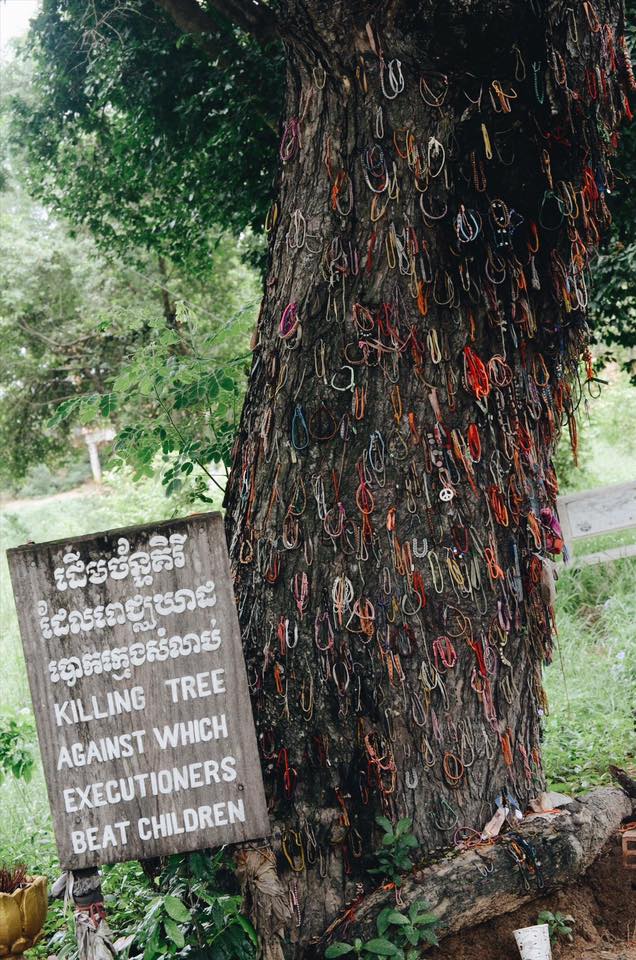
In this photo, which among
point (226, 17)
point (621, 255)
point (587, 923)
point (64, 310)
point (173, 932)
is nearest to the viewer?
point (173, 932)

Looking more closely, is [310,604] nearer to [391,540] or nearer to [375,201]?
[391,540]

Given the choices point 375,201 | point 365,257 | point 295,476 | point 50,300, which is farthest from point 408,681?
point 50,300

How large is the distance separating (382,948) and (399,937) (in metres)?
0.13

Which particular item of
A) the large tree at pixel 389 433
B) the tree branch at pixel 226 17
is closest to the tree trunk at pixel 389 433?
the large tree at pixel 389 433

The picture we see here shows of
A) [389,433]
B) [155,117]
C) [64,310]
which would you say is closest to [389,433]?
[389,433]

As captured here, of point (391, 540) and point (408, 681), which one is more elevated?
point (391, 540)

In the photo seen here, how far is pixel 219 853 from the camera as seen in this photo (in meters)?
3.24

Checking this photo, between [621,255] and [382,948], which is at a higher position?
[621,255]

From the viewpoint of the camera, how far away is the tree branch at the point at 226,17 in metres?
6.05

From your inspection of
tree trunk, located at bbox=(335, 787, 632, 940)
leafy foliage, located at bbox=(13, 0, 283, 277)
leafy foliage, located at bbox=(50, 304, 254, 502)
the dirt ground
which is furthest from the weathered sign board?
leafy foliage, located at bbox=(13, 0, 283, 277)

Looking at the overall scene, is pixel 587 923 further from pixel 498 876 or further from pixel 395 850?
pixel 395 850

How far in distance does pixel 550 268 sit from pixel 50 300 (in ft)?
43.7

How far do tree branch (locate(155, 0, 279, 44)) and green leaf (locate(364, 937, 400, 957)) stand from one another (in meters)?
5.16

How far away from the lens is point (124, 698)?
2908 millimetres
